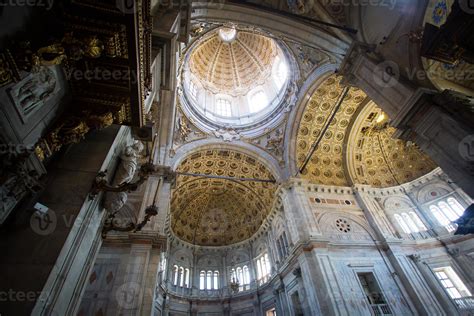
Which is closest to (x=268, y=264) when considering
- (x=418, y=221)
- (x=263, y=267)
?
(x=263, y=267)

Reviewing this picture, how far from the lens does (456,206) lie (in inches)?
552

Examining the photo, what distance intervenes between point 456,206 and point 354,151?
6675 millimetres

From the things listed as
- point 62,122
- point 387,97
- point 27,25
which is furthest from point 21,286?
point 387,97

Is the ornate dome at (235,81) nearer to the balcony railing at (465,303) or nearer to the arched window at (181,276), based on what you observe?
the arched window at (181,276)

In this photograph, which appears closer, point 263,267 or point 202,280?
point 263,267

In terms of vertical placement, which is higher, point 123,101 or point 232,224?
point 232,224

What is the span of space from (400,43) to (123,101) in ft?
27.2

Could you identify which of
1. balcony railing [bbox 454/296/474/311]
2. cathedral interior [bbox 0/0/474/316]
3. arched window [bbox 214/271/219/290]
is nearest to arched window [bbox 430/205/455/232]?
cathedral interior [bbox 0/0/474/316]

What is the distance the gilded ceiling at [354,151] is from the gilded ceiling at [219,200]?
12.7 ft

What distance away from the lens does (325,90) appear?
48.6 feet

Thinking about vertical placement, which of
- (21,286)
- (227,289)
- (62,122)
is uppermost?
(227,289)

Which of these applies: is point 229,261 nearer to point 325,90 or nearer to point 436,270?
point 436,270

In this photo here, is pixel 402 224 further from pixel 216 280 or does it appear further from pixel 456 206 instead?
pixel 216 280

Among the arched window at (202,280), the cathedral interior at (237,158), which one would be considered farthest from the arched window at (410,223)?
the arched window at (202,280)
